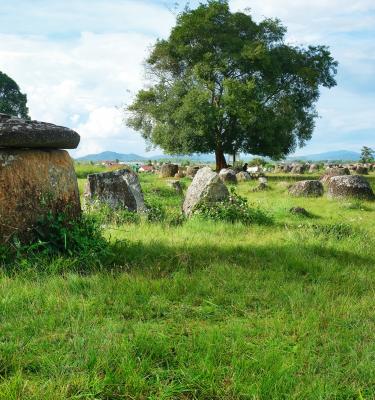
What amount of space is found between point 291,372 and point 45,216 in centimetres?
395

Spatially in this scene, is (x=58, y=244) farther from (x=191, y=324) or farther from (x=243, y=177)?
(x=243, y=177)

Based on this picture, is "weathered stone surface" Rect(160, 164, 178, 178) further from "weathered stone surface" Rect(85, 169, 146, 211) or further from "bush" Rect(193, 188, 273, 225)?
"bush" Rect(193, 188, 273, 225)

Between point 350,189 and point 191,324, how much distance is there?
510 inches

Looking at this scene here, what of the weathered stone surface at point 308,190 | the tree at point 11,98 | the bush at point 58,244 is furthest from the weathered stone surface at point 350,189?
the tree at point 11,98

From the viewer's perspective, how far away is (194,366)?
3475 mm

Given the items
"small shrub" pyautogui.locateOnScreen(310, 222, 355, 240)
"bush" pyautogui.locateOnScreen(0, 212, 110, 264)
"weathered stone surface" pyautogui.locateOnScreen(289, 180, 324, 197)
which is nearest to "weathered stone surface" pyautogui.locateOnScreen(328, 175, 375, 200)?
"weathered stone surface" pyautogui.locateOnScreen(289, 180, 324, 197)

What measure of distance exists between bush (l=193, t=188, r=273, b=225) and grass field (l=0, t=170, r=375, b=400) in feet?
8.80

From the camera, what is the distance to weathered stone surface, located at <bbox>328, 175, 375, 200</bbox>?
52.5ft

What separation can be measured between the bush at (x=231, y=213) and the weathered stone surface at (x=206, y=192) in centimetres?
21

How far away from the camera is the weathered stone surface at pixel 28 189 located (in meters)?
5.98

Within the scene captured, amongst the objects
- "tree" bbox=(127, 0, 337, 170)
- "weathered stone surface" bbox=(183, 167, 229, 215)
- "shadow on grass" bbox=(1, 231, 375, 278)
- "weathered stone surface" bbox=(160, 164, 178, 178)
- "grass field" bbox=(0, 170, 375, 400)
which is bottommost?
"grass field" bbox=(0, 170, 375, 400)

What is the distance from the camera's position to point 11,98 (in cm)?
5366

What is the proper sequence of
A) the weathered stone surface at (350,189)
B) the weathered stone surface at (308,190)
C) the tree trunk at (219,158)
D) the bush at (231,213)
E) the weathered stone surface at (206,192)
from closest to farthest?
1. the bush at (231,213)
2. the weathered stone surface at (206,192)
3. the weathered stone surface at (350,189)
4. the weathered stone surface at (308,190)
5. the tree trunk at (219,158)

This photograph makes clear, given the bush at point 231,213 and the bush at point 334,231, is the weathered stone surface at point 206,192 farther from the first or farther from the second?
the bush at point 334,231
